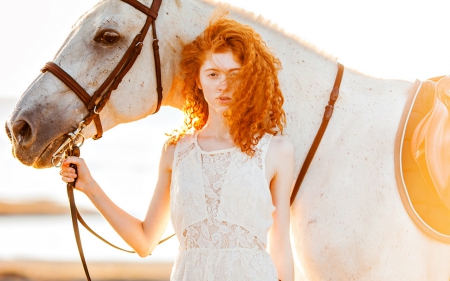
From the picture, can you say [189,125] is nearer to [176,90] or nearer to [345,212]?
[176,90]

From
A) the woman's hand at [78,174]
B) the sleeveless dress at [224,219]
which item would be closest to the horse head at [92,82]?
the woman's hand at [78,174]

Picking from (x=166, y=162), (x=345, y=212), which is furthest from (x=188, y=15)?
(x=345, y=212)

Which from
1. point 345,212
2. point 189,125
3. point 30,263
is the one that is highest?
point 189,125

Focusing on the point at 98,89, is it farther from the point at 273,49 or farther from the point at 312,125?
the point at 312,125

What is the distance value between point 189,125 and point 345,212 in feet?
2.31

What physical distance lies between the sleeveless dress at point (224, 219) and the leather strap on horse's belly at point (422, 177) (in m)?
0.54

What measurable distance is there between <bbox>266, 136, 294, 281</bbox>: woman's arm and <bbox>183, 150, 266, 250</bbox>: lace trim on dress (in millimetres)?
63

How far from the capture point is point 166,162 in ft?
7.51

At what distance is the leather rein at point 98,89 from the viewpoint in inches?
91.7

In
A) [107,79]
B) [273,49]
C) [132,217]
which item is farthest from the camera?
[273,49]

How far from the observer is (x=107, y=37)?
238 centimetres

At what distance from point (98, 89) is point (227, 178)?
2.25 feet

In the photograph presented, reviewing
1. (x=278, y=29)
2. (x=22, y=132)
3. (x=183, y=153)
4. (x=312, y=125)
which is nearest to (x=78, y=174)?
(x=22, y=132)

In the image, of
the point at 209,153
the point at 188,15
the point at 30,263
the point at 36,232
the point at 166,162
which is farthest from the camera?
the point at 36,232
